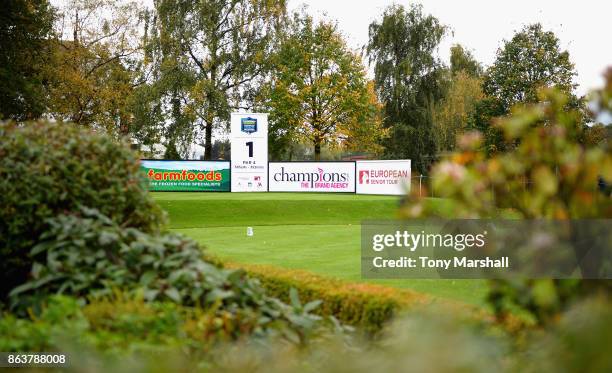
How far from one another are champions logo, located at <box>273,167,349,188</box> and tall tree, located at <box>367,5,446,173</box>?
16291 millimetres

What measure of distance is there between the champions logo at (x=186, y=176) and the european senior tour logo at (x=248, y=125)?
281 centimetres

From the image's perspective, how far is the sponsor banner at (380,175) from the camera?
103 feet

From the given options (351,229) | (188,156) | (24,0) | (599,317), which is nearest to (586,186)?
(599,317)

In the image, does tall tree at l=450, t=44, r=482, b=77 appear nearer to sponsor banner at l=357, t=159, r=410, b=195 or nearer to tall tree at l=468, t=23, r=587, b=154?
tall tree at l=468, t=23, r=587, b=154

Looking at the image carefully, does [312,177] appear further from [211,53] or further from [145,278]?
[145,278]

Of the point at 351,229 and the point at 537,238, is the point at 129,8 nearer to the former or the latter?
the point at 351,229

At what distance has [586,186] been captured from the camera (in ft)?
11.8

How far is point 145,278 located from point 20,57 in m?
32.1

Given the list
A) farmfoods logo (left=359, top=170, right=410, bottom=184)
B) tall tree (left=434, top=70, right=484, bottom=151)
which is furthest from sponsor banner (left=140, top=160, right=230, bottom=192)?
tall tree (left=434, top=70, right=484, bottom=151)

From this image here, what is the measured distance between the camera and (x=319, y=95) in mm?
51219

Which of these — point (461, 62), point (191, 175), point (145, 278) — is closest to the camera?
point (145, 278)

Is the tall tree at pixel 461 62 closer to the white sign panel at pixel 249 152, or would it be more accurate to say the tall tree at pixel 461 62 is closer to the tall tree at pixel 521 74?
the tall tree at pixel 521 74

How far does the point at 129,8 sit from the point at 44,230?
46340 millimetres

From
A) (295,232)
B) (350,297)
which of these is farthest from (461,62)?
(350,297)
